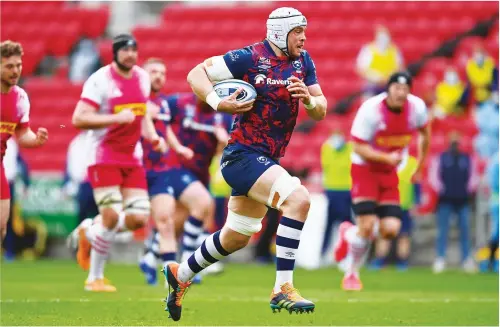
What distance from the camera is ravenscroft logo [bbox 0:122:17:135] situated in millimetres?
10188

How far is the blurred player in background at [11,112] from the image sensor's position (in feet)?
33.0

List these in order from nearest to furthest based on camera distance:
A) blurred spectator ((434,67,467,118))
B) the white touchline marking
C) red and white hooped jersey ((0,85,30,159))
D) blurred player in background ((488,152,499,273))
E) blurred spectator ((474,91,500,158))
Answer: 1. red and white hooped jersey ((0,85,30,159))
2. the white touchline marking
3. blurred player in background ((488,152,499,273))
4. blurred spectator ((474,91,500,158))
5. blurred spectator ((434,67,467,118))

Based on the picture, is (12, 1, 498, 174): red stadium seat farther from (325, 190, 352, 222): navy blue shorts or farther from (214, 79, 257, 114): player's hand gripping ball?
(214, 79, 257, 114): player's hand gripping ball

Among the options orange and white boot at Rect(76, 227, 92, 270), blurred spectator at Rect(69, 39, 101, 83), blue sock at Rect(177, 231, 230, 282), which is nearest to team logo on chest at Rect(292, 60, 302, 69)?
blue sock at Rect(177, 231, 230, 282)

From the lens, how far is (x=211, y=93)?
338 inches

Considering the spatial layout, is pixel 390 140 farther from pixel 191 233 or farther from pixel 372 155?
pixel 191 233

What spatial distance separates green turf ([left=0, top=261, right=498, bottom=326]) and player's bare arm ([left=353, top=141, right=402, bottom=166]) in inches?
60.0

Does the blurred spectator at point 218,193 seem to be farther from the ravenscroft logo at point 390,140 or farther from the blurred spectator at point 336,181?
the ravenscroft logo at point 390,140

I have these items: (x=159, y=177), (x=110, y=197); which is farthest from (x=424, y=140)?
(x=110, y=197)

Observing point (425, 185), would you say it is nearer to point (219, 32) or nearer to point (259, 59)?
point (219, 32)

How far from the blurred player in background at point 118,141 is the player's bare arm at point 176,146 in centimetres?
41

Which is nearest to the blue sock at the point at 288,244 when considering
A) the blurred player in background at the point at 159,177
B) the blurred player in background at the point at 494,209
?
the blurred player in background at the point at 159,177

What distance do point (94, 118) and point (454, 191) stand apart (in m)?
9.01

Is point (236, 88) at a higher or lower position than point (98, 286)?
higher
